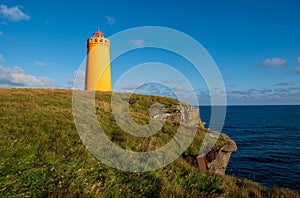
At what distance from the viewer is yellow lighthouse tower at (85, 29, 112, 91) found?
33.1 metres

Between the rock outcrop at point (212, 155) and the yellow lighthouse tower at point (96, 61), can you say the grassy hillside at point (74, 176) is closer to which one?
the rock outcrop at point (212, 155)

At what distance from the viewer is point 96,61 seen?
3309 cm

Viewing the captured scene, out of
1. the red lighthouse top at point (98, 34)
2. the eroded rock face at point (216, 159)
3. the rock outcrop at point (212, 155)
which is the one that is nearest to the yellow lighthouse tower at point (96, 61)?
the red lighthouse top at point (98, 34)

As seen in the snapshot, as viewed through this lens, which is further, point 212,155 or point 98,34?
point 98,34

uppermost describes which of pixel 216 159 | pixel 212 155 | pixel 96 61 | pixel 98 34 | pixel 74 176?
pixel 98 34

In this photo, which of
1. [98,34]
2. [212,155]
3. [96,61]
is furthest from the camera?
[98,34]

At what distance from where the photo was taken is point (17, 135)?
24.2ft

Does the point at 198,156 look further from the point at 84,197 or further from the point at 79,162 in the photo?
the point at 84,197

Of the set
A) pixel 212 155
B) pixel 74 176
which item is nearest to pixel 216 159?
pixel 212 155

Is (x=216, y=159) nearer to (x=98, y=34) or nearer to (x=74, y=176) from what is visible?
(x=74, y=176)

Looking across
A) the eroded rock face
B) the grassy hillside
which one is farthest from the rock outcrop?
the grassy hillside

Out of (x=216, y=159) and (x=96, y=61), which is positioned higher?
(x=96, y=61)

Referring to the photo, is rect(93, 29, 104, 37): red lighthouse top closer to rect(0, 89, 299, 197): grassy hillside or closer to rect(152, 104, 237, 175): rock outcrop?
rect(152, 104, 237, 175): rock outcrop

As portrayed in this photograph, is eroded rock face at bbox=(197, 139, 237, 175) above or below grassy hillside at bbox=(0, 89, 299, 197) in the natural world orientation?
below
